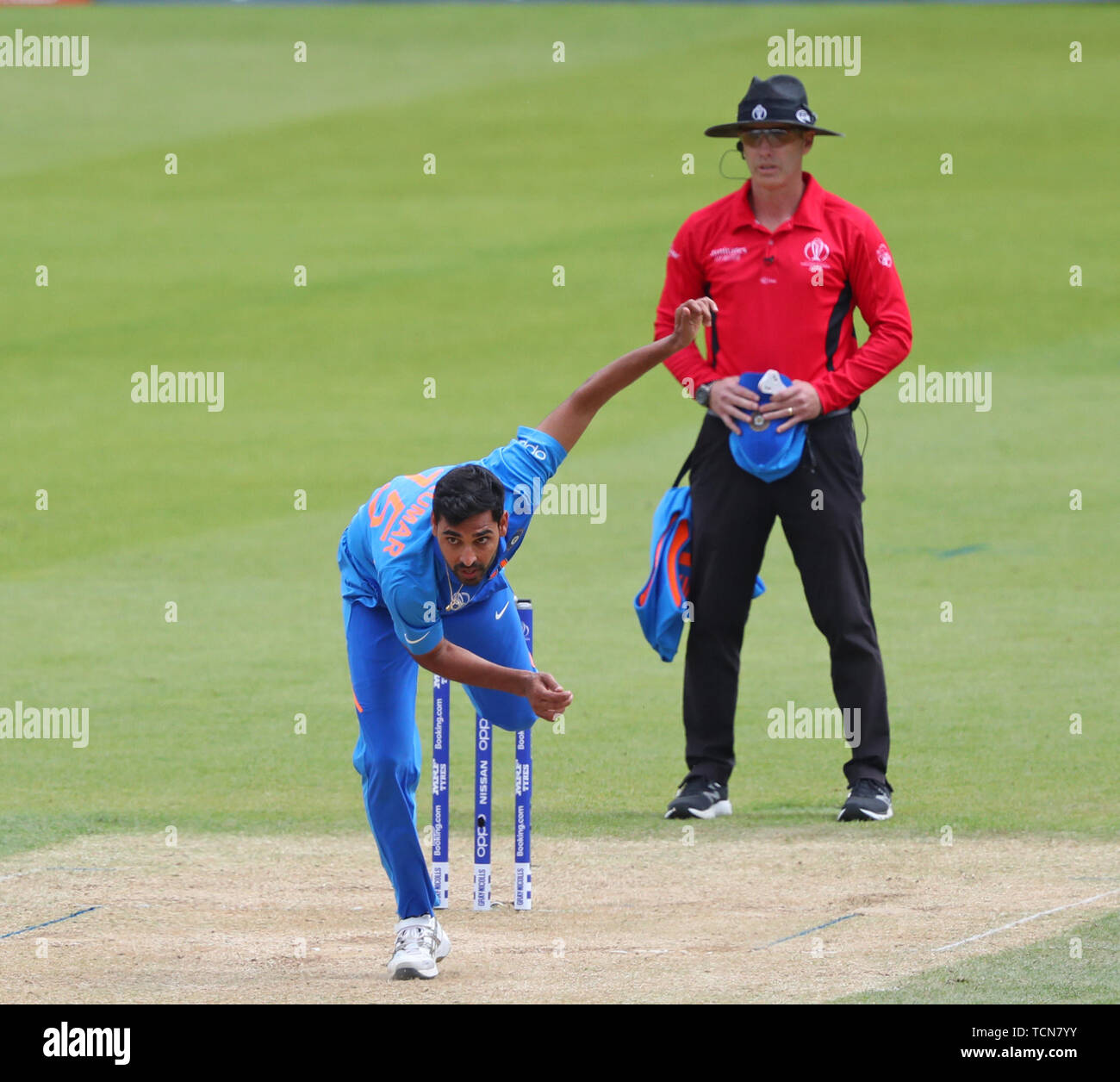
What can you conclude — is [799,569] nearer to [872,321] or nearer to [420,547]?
[872,321]

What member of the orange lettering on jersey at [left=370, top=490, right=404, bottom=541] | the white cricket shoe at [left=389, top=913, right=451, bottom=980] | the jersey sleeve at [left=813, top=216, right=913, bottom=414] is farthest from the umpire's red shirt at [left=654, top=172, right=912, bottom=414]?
the white cricket shoe at [left=389, top=913, right=451, bottom=980]

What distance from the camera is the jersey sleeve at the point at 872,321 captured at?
8836 millimetres

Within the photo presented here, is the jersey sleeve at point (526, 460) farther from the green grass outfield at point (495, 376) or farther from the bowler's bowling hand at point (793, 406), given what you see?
the green grass outfield at point (495, 376)

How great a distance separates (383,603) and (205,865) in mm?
2088

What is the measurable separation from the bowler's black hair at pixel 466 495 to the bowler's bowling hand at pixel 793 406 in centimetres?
285

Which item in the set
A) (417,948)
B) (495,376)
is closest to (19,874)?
(417,948)

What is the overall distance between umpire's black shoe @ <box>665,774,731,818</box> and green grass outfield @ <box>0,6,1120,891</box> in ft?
0.45

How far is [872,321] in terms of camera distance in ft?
29.8

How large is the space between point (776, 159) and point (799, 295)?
0.58 meters

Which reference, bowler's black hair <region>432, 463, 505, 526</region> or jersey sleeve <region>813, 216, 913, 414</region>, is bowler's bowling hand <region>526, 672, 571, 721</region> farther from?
jersey sleeve <region>813, 216, 913, 414</region>

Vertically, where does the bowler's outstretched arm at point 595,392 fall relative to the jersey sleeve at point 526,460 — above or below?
above

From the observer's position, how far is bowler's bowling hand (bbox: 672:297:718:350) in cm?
679

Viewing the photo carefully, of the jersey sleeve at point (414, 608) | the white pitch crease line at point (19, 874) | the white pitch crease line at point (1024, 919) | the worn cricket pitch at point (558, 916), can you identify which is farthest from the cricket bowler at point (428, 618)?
the white pitch crease line at point (19, 874)

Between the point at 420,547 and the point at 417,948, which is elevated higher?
the point at 420,547
